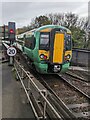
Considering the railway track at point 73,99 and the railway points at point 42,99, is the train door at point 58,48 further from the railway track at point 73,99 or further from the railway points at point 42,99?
Answer: the railway track at point 73,99

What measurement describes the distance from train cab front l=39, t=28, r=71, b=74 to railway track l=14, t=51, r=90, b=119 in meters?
0.86

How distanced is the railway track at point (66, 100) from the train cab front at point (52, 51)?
0.86 metres

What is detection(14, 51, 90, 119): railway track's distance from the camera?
7281 millimetres

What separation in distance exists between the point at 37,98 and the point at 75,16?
5493 cm

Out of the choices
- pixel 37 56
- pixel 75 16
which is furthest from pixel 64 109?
pixel 75 16

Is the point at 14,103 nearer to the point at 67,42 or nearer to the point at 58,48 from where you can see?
the point at 58,48

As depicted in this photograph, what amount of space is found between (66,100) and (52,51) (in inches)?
157

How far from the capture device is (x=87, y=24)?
63.3 meters

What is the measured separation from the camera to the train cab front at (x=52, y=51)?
41.6ft

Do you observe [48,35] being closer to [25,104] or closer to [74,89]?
[74,89]

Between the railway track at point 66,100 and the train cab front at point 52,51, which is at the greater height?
the train cab front at point 52,51

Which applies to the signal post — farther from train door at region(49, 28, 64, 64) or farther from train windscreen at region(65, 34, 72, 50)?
train windscreen at region(65, 34, 72, 50)

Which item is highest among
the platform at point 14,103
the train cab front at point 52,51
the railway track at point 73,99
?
the train cab front at point 52,51

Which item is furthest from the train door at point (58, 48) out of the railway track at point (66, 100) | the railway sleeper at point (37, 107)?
the railway sleeper at point (37, 107)
